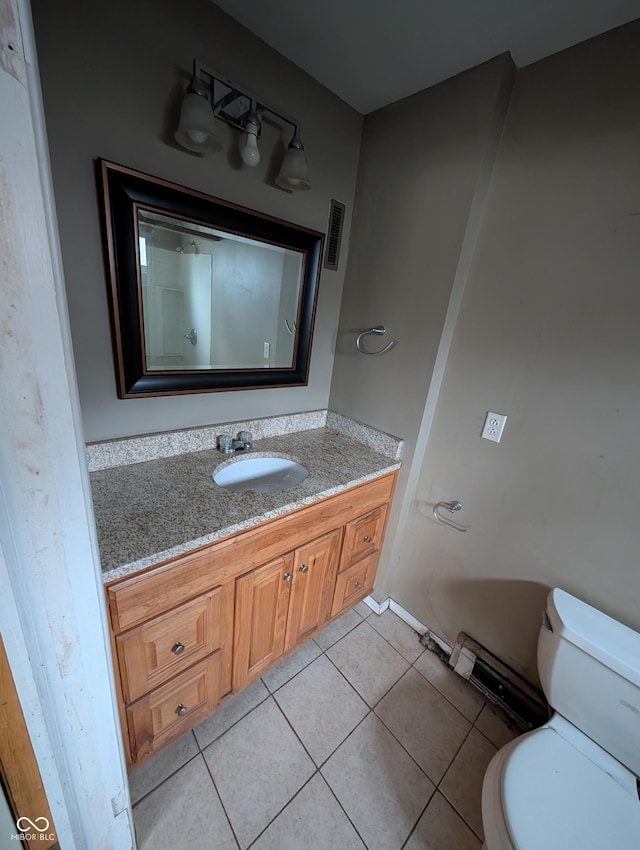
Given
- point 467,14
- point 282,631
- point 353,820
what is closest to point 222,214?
point 467,14

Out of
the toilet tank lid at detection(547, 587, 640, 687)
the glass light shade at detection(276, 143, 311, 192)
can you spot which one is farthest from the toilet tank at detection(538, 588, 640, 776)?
the glass light shade at detection(276, 143, 311, 192)

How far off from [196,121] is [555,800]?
2.00 m

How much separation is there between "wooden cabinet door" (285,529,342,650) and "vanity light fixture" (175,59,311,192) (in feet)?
4.35

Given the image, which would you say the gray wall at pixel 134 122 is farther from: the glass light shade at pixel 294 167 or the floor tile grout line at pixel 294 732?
the floor tile grout line at pixel 294 732

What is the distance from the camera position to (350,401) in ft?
5.34

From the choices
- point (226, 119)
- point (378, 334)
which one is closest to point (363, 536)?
point (378, 334)

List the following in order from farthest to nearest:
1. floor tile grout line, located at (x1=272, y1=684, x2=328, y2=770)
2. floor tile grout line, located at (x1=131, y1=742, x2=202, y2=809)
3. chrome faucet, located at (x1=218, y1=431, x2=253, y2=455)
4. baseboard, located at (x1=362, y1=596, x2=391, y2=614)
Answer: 1. baseboard, located at (x1=362, y1=596, x2=391, y2=614)
2. chrome faucet, located at (x1=218, y1=431, x2=253, y2=455)
3. floor tile grout line, located at (x1=272, y1=684, x2=328, y2=770)
4. floor tile grout line, located at (x1=131, y1=742, x2=202, y2=809)

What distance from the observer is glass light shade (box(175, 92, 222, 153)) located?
2.91 ft

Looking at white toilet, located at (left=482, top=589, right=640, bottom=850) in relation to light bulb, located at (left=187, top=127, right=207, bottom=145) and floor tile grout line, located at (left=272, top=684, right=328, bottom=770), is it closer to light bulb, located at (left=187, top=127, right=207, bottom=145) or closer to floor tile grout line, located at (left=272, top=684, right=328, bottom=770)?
floor tile grout line, located at (left=272, top=684, right=328, bottom=770)

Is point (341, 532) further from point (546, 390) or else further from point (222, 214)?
point (222, 214)

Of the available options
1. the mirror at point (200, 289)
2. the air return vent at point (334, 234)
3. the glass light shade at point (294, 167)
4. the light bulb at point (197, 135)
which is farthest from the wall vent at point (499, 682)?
the light bulb at point (197, 135)

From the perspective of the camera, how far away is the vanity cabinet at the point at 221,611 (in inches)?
32.3

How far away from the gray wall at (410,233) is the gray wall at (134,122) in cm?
27

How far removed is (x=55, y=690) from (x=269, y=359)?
1.17m
